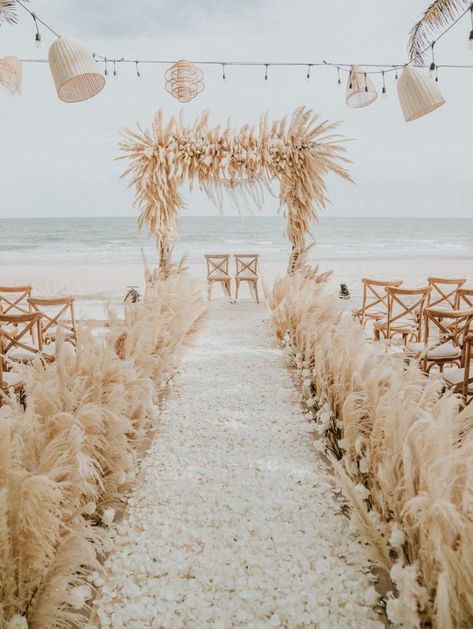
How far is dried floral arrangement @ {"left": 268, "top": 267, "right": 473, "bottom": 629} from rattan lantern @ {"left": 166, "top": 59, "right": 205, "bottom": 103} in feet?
15.9

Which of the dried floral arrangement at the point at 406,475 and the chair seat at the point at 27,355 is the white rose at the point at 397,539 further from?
the chair seat at the point at 27,355

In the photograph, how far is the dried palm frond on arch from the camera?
6.10 meters

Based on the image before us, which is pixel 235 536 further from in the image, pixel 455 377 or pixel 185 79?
pixel 185 79

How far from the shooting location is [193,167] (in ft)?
21.2

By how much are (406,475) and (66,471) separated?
3.86 ft

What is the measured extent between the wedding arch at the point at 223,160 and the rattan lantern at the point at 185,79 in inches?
13.8

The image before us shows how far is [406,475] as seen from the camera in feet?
5.02

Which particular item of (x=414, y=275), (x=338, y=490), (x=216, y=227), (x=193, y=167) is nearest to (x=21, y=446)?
(x=338, y=490)

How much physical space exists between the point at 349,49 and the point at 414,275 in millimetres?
8583

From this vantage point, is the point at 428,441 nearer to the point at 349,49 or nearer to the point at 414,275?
the point at 349,49

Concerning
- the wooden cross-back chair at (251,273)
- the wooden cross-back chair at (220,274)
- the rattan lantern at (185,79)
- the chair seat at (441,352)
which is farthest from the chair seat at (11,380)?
the wooden cross-back chair at (251,273)

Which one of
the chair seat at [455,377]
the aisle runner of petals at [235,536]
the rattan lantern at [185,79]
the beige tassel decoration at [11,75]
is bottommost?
the aisle runner of petals at [235,536]

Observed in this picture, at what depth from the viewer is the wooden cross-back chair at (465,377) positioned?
10.0 feet

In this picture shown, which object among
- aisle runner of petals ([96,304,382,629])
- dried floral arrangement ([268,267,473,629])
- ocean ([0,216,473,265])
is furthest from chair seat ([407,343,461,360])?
ocean ([0,216,473,265])
